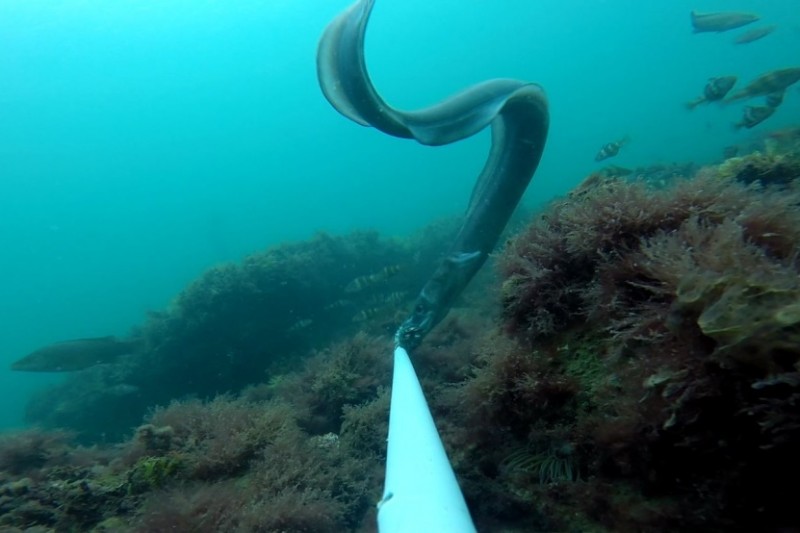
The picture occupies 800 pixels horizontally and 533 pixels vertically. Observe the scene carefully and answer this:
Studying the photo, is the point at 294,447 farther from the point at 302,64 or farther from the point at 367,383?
the point at 302,64

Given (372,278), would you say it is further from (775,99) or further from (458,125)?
(775,99)

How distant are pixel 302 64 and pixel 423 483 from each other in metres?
118

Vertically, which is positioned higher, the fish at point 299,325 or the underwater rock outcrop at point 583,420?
the fish at point 299,325

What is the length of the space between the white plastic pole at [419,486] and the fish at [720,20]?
13264 millimetres

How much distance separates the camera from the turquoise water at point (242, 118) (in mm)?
65375

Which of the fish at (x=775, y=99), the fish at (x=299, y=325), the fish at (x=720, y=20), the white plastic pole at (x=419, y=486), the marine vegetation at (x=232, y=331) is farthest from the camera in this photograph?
the fish at (x=299, y=325)

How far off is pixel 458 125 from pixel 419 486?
15.2 feet

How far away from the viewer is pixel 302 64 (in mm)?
103062

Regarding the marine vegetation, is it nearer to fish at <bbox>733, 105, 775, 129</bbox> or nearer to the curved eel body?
the curved eel body

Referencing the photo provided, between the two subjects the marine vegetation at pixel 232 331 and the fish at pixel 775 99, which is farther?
the marine vegetation at pixel 232 331

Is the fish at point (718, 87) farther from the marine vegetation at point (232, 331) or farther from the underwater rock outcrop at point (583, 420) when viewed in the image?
the marine vegetation at point (232, 331)

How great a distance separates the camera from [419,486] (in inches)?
63.2

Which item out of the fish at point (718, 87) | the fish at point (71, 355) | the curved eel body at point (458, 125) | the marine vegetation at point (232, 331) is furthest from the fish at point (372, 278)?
the fish at point (718, 87)

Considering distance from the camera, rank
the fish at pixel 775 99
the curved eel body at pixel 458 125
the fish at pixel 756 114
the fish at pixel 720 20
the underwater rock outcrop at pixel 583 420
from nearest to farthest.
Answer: the underwater rock outcrop at pixel 583 420 < the curved eel body at pixel 458 125 < the fish at pixel 756 114 < the fish at pixel 775 99 < the fish at pixel 720 20
